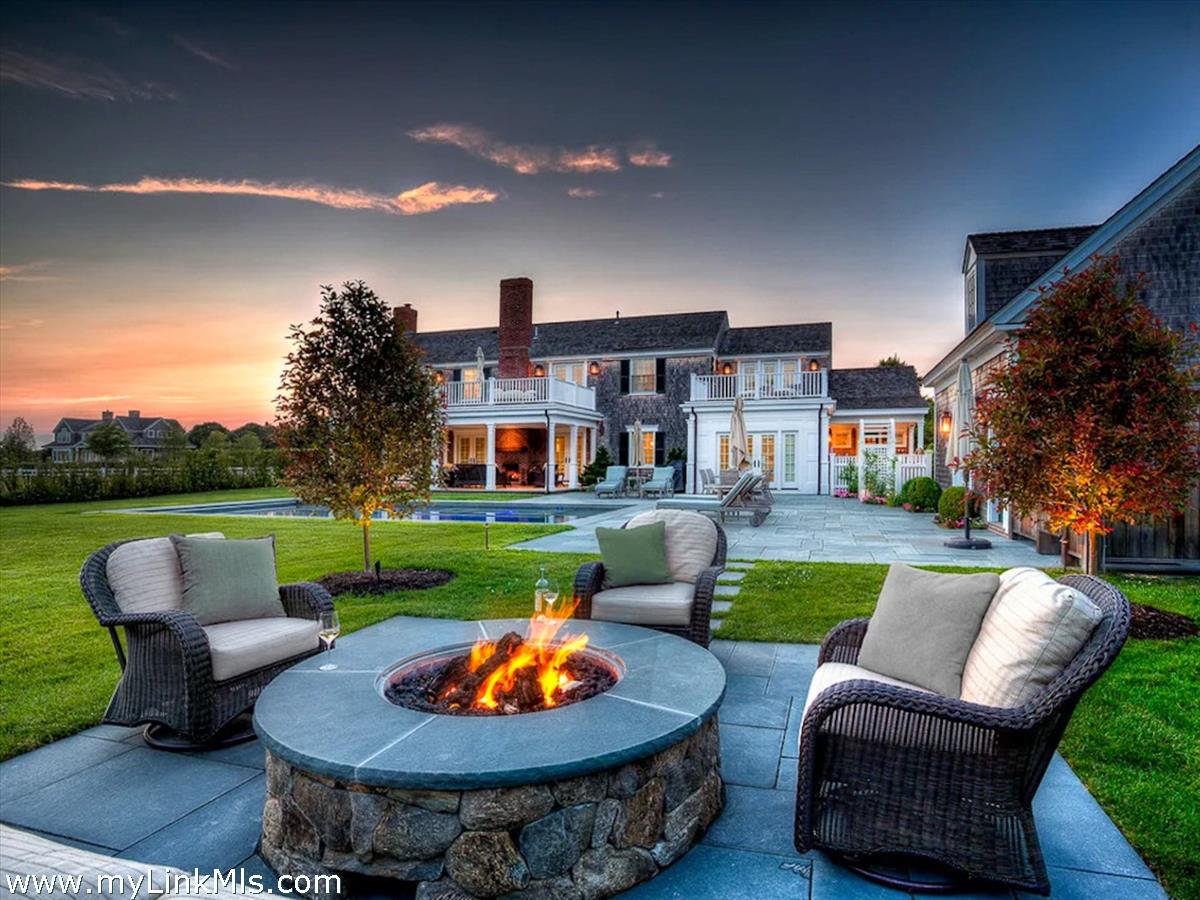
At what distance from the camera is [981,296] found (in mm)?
13094

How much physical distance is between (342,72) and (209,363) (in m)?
10.9

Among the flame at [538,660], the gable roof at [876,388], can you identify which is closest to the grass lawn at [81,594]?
the flame at [538,660]

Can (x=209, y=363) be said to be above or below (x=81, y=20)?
below

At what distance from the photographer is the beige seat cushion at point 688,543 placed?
4.77 metres

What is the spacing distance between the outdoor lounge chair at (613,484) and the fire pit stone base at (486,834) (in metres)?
16.9

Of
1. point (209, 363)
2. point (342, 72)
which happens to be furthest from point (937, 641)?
point (209, 363)

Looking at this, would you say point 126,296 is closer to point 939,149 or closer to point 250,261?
point 250,261

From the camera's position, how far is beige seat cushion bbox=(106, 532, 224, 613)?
11.0ft

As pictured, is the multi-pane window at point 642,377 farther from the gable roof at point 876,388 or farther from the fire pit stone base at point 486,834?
the fire pit stone base at point 486,834

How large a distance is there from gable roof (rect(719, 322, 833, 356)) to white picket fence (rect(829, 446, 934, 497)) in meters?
4.90

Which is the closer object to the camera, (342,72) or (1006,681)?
(1006,681)

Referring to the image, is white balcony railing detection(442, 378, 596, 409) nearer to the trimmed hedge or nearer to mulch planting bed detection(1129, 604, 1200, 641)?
the trimmed hedge

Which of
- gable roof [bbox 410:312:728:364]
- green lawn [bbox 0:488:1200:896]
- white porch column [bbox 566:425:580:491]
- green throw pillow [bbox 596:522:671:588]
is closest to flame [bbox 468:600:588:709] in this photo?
green throw pillow [bbox 596:522:671:588]

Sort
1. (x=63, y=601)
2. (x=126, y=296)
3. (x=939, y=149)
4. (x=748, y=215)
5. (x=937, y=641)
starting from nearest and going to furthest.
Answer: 1. (x=937, y=641)
2. (x=63, y=601)
3. (x=939, y=149)
4. (x=126, y=296)
5. (x=748, y=215)
